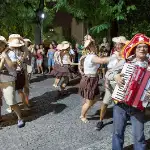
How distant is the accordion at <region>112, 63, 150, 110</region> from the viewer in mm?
3939

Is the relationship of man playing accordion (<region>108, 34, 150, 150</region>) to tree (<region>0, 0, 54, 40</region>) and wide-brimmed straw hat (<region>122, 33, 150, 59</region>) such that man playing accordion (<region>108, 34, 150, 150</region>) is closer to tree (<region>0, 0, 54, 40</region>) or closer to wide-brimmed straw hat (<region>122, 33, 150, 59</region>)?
wide-brimmed straw hat (<region>122, 33, 150, 59</region>)

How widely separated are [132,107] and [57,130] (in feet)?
7.83

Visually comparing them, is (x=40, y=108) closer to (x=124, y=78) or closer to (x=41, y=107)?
(x=41, y=107)

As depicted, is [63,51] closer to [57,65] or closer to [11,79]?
[57,65]

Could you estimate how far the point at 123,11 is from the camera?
10016 millimetres

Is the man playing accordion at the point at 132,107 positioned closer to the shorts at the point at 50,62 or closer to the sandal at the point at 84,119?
the sandal at the point at 84,119

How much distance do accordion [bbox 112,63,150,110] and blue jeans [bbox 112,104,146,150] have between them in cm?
19

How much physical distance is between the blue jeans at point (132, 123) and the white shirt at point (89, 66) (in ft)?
6.43

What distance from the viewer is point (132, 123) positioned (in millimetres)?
4254

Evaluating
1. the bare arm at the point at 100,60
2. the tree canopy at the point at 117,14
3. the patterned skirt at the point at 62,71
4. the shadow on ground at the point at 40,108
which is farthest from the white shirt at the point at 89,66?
the tree canopy at the point at 117,14

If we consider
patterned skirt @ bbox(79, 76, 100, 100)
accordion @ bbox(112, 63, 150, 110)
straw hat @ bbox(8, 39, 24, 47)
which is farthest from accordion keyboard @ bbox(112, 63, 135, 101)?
straw hat @ bbox(8, 39, 24, 47)

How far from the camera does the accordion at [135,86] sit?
12.9ft

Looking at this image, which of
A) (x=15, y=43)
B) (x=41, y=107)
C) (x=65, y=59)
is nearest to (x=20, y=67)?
(x=15, y=43)

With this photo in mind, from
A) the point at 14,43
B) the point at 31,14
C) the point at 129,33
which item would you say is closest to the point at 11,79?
the point at 14,43
